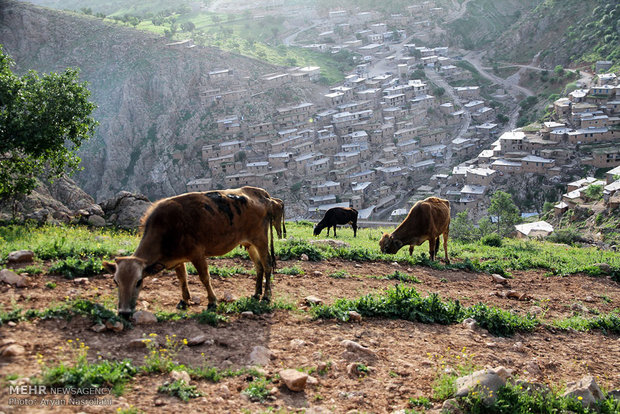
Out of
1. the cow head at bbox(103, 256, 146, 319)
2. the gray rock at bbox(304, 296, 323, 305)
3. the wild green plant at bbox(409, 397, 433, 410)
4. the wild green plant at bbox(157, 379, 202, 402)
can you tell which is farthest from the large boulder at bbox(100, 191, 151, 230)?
the wild green plant at bbox(409, 397, 433, 410)

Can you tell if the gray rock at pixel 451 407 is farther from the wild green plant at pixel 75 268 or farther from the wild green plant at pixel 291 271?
the wild green plant at pixel 75 268

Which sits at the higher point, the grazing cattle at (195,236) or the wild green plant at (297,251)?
the grazing cattle at (195,236)

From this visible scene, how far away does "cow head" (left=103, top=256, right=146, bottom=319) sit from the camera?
6.98 meters

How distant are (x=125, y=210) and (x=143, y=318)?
1160 cm

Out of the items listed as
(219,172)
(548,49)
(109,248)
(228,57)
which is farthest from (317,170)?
(109,248)

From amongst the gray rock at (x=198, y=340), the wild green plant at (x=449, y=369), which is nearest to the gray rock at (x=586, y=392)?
the wild green plant at (x=449, y=369)

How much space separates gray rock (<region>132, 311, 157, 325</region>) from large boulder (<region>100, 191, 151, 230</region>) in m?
10.3

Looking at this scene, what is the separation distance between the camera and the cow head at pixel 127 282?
6980mm

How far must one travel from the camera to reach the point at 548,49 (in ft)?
312

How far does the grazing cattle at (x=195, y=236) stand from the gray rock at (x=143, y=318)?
312mm

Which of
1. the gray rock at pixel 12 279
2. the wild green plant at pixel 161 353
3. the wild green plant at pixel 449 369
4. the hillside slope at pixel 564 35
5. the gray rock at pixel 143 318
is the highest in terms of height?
the hillside slope at pixel 564 35

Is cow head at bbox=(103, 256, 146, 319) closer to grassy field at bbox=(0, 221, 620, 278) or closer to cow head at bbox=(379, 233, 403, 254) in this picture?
grassy field at bbox=(0, 221, 620, 278)

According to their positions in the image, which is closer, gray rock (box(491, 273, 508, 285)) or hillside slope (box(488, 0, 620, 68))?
gray rock (box(491, 273, 508, 285))

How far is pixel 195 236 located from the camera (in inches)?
320
